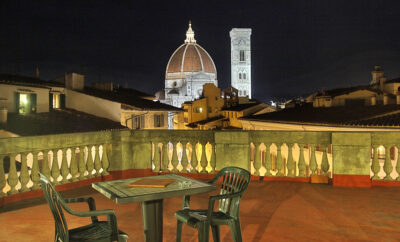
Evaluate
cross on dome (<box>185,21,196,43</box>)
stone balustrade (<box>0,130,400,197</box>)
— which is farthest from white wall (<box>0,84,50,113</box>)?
cross on dome (<box>185,21,196,43</box>)

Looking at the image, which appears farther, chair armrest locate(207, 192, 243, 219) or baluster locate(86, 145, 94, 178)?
baluster locate(86, 145, 94, 178)

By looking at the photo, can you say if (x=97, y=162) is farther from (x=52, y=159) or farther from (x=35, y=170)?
(x=35, y=170)

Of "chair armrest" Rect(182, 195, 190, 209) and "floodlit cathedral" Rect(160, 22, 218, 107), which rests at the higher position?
"floodlit cathedral" Rect(160, 22, 218, 107)

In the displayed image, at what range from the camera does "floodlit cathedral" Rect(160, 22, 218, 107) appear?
107 metres

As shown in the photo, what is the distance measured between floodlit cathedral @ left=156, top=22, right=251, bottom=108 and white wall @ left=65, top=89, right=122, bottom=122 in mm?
69543

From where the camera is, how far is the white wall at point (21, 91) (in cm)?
2438

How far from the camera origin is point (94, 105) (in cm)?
3353

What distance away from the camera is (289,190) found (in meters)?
7.17

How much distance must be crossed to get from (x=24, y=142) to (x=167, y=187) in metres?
3.68

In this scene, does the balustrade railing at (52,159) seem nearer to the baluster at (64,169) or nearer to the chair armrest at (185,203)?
the baluster at (64,169)

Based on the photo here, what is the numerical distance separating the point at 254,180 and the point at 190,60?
107957 mm

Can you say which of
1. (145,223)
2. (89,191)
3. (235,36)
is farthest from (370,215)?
(235,36)

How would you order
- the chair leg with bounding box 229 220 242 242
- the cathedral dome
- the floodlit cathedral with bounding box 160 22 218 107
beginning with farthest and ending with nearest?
the cathedral dome, the floodlit cathedral with bounding box 160 22 218 107, the chair leg with bounding box 229 220 242 242

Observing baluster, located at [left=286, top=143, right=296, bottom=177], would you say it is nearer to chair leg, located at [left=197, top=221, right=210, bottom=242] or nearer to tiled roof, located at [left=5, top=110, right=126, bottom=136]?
chair leg, located at [left=197, top=221, right=210, bottom=242]
